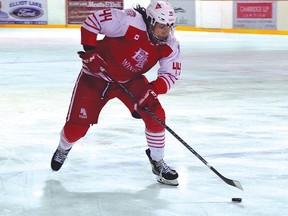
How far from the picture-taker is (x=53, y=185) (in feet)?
12.4

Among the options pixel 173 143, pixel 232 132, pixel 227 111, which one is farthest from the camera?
pixel 227 111

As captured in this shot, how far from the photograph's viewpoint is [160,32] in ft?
12.1

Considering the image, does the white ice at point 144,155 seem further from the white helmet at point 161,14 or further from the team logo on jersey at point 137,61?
the white helmet at point 161,14

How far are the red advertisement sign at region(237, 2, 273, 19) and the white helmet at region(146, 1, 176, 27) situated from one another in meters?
16.8

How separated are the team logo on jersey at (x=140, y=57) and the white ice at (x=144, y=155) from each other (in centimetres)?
61

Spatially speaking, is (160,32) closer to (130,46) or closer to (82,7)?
(130,46)

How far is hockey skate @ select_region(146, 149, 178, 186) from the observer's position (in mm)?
3811

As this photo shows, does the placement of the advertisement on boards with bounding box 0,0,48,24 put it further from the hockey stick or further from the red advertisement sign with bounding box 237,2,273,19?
the hockey stick

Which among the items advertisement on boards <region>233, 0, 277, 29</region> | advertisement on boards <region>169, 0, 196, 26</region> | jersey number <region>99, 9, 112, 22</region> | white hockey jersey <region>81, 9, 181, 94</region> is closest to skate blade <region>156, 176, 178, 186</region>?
white hockey jersey <region>81, 9, 181, 94</region>

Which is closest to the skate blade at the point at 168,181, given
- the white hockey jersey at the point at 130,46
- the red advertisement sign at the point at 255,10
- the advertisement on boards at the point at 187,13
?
the white hockey jersey at the point at 130,46

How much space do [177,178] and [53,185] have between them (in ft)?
2.14

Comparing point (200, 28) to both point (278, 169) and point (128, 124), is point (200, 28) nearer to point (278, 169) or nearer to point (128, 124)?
point (128, 124)

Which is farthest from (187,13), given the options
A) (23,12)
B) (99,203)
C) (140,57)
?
(99,203)

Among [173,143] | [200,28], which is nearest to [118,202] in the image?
[173,143]
